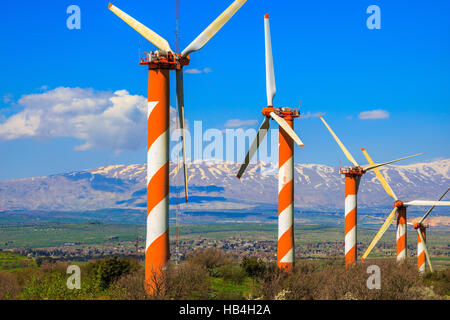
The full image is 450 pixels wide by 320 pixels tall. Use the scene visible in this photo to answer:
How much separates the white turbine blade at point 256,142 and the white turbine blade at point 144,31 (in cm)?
1637

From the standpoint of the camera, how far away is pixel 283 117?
198 feet

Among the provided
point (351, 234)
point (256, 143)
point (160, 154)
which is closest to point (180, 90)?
point (160, 154)

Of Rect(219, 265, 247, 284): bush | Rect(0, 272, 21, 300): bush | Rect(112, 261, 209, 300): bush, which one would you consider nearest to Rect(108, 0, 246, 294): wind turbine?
Rect(112, 261, 209, 300): bush

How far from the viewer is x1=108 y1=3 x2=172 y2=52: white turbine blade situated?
42375 millimetres

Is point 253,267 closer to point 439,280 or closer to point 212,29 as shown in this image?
point 212,29

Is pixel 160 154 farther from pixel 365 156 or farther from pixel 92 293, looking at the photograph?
pixel 365 156

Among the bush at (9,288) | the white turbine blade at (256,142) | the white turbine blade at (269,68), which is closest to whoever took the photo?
the bush at (9,288)

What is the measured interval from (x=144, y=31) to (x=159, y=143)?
9.16 metres

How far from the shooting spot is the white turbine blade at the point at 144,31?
42.4 meters

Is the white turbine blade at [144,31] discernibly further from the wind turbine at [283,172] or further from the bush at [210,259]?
the bush at [210,259]

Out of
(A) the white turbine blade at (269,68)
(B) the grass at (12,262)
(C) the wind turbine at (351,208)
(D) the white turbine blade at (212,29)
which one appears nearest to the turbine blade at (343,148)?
(C) the wind turbine at (351,208)

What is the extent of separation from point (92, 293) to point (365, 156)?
49.3 meters

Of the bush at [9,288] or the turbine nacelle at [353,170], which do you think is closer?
the bush at [9,288]

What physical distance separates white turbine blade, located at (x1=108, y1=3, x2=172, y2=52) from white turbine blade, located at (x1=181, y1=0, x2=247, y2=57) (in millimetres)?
1734
